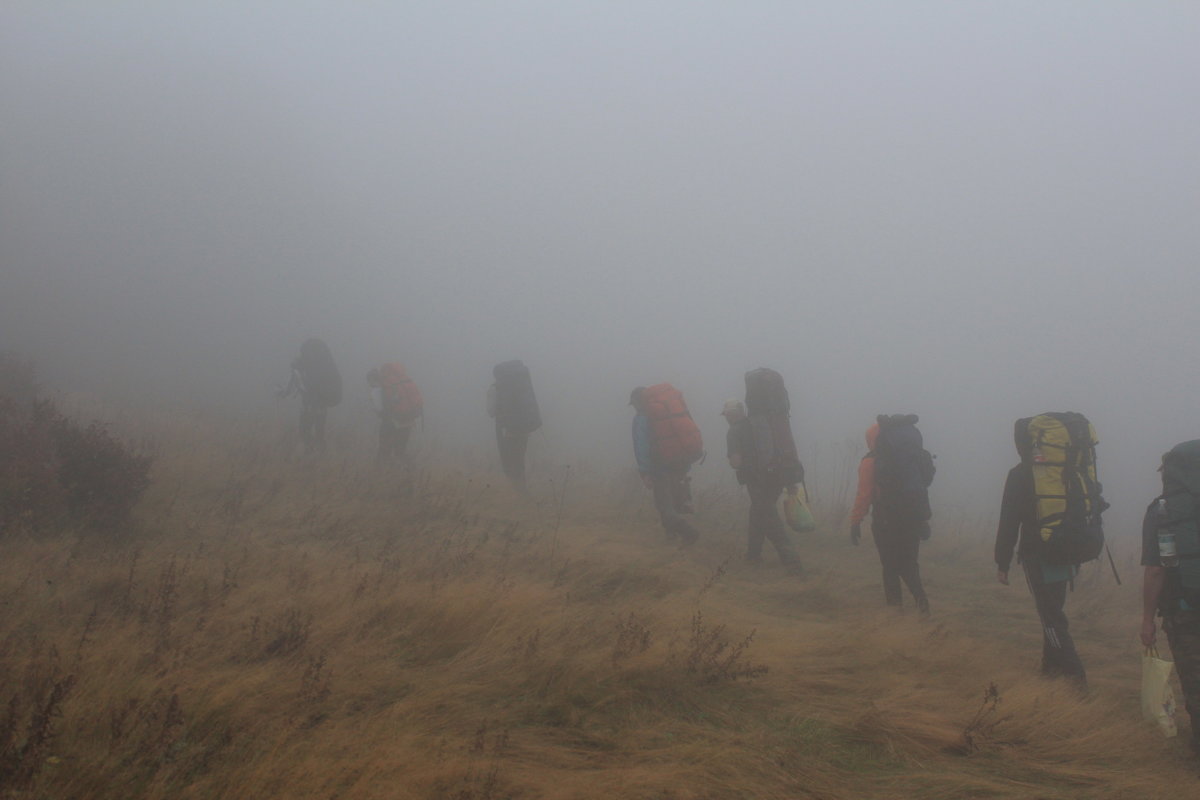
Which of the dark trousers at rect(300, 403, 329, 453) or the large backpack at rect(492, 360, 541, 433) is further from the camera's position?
the dark trousers at rect(300, 403, 329, 453)

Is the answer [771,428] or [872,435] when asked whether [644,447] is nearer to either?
[771,428]

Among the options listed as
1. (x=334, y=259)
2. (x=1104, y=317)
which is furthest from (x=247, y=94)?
(x=1104, y=317)

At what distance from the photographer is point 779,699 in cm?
394

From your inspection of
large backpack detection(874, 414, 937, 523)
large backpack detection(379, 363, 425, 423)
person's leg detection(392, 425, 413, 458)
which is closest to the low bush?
large backpack detection(379, 363, 425, 423)

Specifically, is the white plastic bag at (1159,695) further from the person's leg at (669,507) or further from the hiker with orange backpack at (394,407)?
the hiker with orange backpack at (394,407)

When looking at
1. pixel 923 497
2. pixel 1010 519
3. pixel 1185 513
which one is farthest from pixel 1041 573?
pixel 923 497

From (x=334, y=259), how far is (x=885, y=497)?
49351mm

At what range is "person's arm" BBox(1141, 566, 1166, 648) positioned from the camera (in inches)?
162

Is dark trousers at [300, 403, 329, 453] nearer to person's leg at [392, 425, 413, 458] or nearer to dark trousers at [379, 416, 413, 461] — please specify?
dark trousers at [379, 416, 413, 461]

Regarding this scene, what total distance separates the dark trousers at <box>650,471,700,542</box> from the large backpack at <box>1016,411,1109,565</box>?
379 cm

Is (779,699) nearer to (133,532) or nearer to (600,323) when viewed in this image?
(133,532)

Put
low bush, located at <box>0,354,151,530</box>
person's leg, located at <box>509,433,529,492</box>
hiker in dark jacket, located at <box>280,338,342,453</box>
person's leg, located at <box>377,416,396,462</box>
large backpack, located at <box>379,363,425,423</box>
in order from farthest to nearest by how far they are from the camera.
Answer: hiker in dark jacket, located at <box>280,338,342,453</box>
person's leg, located at <box>377,416,396,462</box>
large backpack, located at <box>379,363,425,423</box>
person's leg, located at <box>509,433,529,492</box>
low bush, located at <box>0,354,151,530</box>

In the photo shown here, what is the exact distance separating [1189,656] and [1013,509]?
1.28m

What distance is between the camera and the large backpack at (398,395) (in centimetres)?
1102
